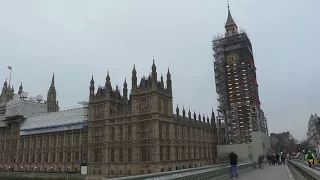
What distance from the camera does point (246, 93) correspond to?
278ft

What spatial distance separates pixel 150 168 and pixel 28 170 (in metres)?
39.8

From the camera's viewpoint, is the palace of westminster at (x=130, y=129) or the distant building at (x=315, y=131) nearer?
the palace of westminster at (x=130, y=129)

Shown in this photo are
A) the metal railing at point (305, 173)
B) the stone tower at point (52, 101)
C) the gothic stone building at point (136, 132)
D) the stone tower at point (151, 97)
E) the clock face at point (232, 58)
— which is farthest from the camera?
the stone tower at point (52, 101)

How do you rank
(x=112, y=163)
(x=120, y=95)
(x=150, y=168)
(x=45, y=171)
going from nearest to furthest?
1. (x=150, y=168)
2. (x=112, y=163)
3. (x=120, y=95)
4. (x=45, y=171)

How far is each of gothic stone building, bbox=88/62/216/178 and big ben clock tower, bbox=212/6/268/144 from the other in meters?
27.7

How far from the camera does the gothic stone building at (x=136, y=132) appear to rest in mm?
50125

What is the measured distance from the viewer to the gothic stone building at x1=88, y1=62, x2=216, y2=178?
5012 cm

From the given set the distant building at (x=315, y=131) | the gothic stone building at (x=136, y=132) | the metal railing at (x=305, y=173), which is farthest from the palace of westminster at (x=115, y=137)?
the distant building at (x=315, y=131)

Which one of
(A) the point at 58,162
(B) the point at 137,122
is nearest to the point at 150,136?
(B) the point at 137,122

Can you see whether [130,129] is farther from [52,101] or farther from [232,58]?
[52,101]

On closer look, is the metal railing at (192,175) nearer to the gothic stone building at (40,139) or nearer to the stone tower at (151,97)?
the stone tower at (151,97)

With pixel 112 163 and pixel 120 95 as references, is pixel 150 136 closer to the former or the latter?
pixel 112 163

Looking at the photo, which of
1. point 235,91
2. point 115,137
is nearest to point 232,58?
point 235,91

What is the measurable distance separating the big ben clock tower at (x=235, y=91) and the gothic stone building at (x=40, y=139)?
42.8 metres
